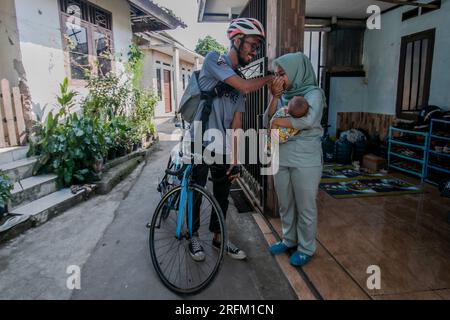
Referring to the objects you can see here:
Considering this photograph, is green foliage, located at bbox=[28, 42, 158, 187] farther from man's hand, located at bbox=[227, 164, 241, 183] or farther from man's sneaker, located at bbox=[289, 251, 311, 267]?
man's sneaker, located at bbox=[289, 251, 311, 267]

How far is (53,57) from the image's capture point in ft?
17.0

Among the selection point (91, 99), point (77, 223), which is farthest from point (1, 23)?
point (77, 223)

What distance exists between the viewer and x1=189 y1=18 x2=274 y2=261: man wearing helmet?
2.27 metres

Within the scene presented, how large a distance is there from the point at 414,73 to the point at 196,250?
541 centimetres

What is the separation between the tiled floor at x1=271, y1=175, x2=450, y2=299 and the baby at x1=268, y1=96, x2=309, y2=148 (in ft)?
3.44

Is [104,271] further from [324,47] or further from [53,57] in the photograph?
[324,47]

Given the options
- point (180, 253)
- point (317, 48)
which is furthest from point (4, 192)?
point (317, 48)

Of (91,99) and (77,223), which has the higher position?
(91,99)

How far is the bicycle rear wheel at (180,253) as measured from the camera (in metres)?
2.24

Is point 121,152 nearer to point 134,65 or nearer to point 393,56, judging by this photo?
point 134,65

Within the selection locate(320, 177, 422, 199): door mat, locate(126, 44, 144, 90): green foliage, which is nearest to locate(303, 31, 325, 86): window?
locate(320, 177, 422, 199): door mat

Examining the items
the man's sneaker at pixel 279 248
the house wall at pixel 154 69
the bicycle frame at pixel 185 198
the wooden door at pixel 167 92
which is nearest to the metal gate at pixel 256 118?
the man's sneaker at pixel 279 248
